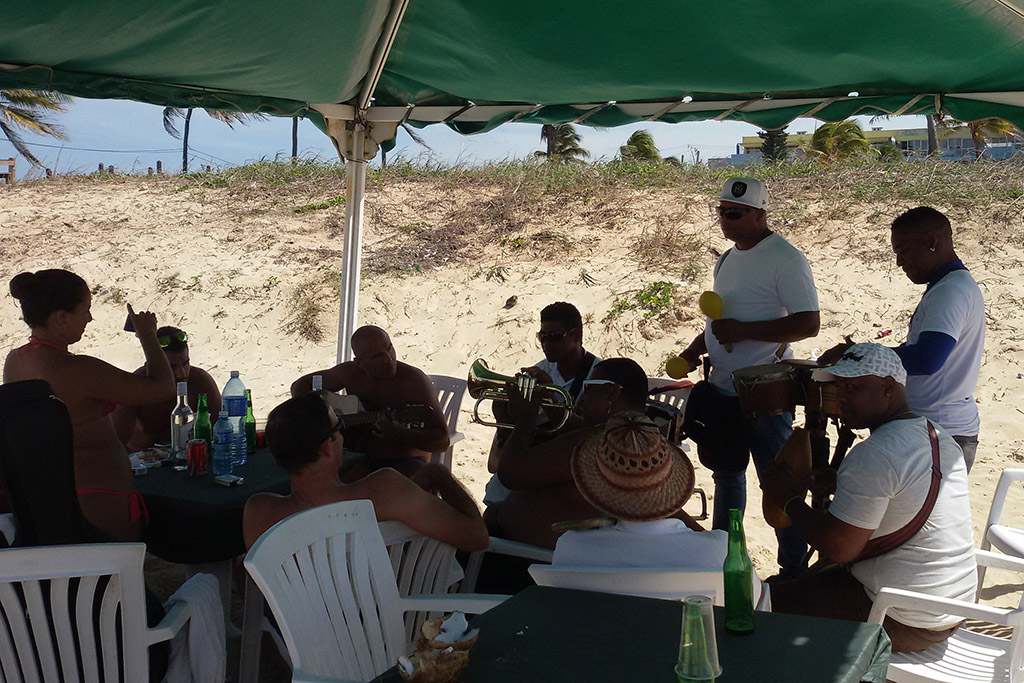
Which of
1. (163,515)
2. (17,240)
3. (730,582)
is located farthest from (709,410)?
(17,240)

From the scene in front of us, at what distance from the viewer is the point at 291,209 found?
14117mm

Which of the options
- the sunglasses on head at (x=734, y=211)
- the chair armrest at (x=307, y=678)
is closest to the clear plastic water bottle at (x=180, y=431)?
the chair armrest at (x=307, y=678)

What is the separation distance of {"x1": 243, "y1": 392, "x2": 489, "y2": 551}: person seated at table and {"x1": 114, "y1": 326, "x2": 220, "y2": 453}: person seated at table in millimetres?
1679

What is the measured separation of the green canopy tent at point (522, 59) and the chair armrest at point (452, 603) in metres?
2.19

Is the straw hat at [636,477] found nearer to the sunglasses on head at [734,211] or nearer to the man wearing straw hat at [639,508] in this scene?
the man wearing straw hat at [639,508]

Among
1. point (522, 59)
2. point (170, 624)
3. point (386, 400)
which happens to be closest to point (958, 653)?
point (170, 624)

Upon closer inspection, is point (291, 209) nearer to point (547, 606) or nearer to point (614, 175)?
point (614, 175)

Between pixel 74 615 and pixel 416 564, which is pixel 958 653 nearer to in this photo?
pixel 416 564

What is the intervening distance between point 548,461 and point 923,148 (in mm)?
45170

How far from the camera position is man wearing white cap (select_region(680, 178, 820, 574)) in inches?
154

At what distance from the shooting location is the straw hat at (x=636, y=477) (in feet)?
6.97

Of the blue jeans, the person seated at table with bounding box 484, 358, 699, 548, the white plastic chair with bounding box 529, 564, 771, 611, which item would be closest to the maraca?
the blue jeans

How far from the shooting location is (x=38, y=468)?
2367 millimetres

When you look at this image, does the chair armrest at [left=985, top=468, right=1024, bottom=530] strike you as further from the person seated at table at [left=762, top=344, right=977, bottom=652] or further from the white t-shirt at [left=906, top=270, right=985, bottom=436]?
the person seated at table at [left=762, top=344, right=977, bottom=652]
